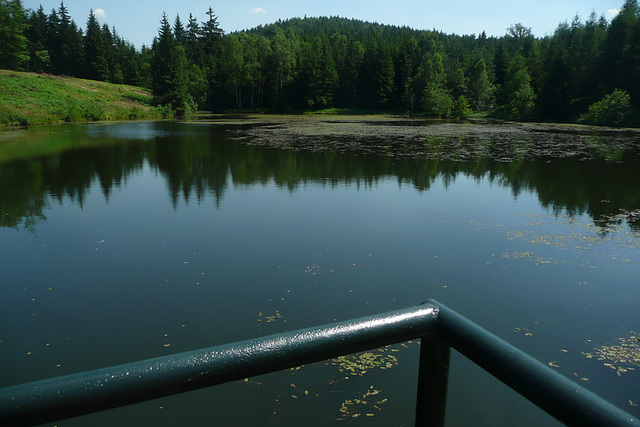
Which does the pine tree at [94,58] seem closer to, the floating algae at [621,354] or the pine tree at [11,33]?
the pine tree at [11,33]

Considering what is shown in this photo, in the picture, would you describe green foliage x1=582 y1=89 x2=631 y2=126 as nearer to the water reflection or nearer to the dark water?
the water reflection

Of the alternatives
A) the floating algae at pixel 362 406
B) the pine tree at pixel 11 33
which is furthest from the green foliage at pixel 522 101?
the pine tree at pixel 11 33

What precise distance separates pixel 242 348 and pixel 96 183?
13.5 m

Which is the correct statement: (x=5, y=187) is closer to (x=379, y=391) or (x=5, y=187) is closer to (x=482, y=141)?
(x=379, y=391)

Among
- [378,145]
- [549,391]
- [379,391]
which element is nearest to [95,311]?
[379,391]

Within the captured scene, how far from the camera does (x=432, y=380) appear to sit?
3.72 ft

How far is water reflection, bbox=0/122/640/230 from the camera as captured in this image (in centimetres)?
1068

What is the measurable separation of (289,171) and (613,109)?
36918 millimetres

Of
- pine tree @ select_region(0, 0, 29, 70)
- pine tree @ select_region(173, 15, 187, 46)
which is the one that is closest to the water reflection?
pine tree @ select_region(0, 0, 29, 70)

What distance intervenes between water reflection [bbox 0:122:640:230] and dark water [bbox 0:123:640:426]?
5.5 inches

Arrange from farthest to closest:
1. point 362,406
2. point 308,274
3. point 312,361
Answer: point 308,274 < point 362,406 < point 312,361

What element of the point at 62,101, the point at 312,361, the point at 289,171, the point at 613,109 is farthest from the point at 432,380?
the point at 62,101

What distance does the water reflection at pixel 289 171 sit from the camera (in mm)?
10680

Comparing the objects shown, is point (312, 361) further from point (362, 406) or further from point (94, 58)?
point (94, 58)
